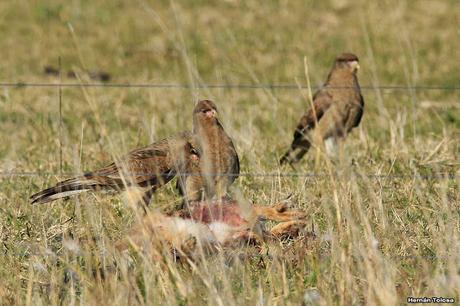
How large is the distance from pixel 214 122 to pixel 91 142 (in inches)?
71.1

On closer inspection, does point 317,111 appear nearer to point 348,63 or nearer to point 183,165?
Result: point 348,63

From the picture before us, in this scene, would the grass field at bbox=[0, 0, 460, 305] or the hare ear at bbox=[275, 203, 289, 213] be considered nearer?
the grass field at bbox=[0, 0, 460, 305]

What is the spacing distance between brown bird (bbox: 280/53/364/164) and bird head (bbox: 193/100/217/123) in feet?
5.67

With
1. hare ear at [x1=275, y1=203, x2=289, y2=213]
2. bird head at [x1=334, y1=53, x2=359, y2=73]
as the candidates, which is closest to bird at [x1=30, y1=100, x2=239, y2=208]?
hare ear at [x1=275, y1=203, x2=289, y2=213]

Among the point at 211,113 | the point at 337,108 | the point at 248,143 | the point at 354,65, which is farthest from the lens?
the point at 354,65

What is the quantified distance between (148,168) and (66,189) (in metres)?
0.67

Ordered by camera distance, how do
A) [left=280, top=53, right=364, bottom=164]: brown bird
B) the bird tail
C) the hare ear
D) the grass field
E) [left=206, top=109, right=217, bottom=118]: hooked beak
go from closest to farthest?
the grass field < the hare ear < the bird tail < [left=206, top=109, right=217, bottom=118]: hooked beak < [left=280, top=53, right=364, bottom=164]: brown bird

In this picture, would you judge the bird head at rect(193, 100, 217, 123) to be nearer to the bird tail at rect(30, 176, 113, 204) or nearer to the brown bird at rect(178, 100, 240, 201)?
the brown bird at rect(178, 100, 240, 201)

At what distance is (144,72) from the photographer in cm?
1314

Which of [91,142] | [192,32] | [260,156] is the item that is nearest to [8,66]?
[192,32]

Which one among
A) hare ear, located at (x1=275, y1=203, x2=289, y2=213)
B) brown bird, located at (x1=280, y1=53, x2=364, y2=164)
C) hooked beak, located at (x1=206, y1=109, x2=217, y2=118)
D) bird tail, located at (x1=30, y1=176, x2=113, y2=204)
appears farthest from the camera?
brown bird, located at (x1=280, y1=53, x2=364, y2=164)

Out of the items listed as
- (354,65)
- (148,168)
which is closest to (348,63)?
(354,65)

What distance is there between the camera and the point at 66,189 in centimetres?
629

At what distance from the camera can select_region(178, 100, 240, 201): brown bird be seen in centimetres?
664
